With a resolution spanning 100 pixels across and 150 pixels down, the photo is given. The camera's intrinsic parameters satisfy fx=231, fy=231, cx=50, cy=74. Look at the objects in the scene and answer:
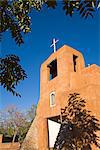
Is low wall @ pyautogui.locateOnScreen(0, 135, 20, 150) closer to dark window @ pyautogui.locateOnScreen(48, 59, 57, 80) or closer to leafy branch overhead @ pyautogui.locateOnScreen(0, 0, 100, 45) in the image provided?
dark window @ pyautogui.locateOnScreen(48, 59, 57, 80)

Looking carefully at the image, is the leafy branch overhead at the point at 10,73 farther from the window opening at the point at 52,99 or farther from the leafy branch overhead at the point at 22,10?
the window opening at the point at 52,99

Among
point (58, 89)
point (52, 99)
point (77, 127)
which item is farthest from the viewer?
point (52, 99)

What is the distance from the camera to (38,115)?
25250mm

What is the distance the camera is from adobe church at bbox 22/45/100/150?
1808 cm

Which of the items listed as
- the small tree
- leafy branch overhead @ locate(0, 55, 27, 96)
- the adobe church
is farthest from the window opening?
leafy branch overhead @ locate(0, 55, 27, 96)

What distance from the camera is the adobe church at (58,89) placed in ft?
59.3

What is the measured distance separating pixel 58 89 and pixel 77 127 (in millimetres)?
5269

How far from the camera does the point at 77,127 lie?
58.1 ft

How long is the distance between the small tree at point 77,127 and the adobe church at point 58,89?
22.0 inches

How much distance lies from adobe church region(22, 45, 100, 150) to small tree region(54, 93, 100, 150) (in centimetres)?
56

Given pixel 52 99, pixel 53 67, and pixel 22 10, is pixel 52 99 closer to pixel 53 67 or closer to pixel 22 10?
pixel 53 67

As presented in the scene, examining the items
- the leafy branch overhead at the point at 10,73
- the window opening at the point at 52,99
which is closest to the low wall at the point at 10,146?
the window opening at the point at 52,99

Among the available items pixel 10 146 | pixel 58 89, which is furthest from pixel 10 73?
pixel 10 146

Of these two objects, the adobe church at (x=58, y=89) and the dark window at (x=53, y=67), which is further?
the dark window at (x=53, y=67)
